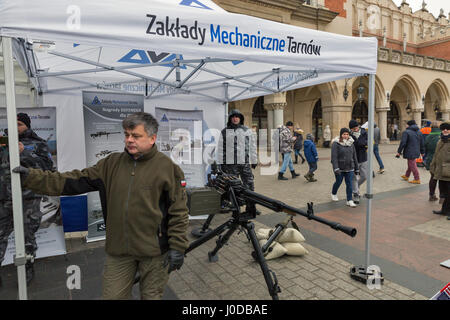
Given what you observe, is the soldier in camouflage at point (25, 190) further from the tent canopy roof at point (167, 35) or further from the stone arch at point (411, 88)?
the stone arch at point (411, 88)

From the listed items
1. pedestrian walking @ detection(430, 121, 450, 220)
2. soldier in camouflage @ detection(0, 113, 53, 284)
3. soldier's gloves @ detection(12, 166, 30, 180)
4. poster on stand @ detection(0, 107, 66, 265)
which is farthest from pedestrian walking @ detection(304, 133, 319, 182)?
soldier's gloves @ detection(12, 166, 30, 180)

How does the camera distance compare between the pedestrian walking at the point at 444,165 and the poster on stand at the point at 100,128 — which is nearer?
the poster on stand at the point at 100,128

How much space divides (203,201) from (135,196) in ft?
2.68

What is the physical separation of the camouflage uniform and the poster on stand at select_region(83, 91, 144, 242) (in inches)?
36.3

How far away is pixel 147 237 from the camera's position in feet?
6.26

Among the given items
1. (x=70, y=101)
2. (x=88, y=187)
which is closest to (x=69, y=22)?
(x=88, y=187)

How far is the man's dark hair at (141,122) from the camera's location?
189cm

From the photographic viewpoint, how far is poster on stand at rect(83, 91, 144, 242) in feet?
13.5

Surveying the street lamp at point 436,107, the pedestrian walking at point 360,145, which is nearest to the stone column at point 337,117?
the pedestrian walking at point 360,145

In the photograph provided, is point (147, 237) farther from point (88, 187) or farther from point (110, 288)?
point (88, 187)

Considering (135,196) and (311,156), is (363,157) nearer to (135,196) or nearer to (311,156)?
(311,156)

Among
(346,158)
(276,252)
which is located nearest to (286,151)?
(346,158)

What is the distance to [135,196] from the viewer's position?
6.19 feet

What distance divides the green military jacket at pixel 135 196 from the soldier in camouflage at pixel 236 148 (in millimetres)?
3580
